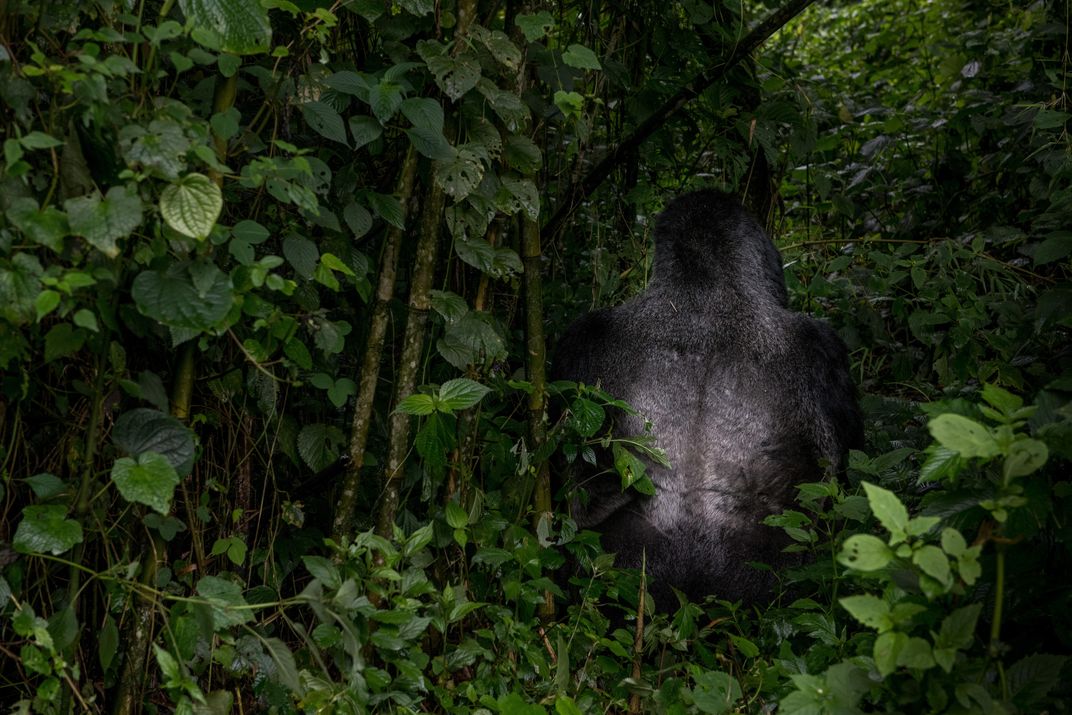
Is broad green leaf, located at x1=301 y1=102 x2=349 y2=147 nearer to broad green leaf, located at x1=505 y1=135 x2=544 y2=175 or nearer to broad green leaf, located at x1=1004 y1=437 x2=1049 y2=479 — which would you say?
broad green leaf, located at x1=505 y1=135 x2=544 y2=175

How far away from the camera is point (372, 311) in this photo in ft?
7.70

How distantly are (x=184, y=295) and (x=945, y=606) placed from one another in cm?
143

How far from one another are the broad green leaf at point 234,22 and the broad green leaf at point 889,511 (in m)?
1.32

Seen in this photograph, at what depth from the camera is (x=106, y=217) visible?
1.59 m

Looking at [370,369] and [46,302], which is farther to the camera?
[370,369]

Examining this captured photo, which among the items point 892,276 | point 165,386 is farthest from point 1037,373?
point 165,386

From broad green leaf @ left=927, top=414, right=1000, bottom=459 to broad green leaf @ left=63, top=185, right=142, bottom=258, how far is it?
52.9 inches

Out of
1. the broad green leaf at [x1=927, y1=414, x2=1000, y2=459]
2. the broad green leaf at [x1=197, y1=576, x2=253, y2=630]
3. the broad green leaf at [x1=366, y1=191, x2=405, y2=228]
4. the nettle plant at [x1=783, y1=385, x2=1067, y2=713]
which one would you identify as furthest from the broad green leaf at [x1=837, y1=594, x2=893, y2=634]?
the broad green leaf at [x1=366, y1=191, x2=405, y2=228]

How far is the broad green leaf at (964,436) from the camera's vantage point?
1520 millimetres

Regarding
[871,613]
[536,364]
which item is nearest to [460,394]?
[536,364]

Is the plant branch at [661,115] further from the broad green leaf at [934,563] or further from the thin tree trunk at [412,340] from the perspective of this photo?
the broad green leaf at [934,563]

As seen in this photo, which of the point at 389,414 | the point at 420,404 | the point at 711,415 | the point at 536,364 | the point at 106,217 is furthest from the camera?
the point at 711,415

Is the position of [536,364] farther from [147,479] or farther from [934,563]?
[934,563]

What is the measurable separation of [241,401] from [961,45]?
398cm
